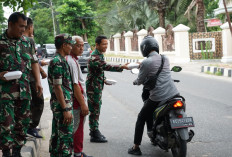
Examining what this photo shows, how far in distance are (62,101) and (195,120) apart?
3.56 metres

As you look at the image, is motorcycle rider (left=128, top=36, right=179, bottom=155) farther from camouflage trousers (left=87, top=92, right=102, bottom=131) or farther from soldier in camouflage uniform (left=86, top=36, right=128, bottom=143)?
camouflage trousers (left=87, top=92, right=102, bottom=131)

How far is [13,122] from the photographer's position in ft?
13.2

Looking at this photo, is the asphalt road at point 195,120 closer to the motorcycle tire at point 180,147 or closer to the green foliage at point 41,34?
the motorcycle tire at point 180,147

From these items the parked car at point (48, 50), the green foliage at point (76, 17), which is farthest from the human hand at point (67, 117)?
the parked car at point (48, 50)

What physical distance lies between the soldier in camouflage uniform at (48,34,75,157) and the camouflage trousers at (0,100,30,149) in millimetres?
355

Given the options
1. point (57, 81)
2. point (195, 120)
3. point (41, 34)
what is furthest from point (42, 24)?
point (57, 81)

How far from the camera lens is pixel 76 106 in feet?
14.4

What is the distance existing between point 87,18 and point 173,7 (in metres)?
11.2

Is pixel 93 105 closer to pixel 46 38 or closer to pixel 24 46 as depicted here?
pixel 24 46

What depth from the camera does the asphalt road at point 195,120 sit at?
5062mm

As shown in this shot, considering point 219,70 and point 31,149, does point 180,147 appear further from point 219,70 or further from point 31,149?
point 219,70

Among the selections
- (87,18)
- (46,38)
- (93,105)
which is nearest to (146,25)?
(87,18)

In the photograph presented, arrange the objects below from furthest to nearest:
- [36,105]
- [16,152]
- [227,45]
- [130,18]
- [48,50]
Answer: [48,50]
[130,18]
[227,45]
[36,105]
[16,152]

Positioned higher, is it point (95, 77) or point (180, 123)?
point (95, 77)
